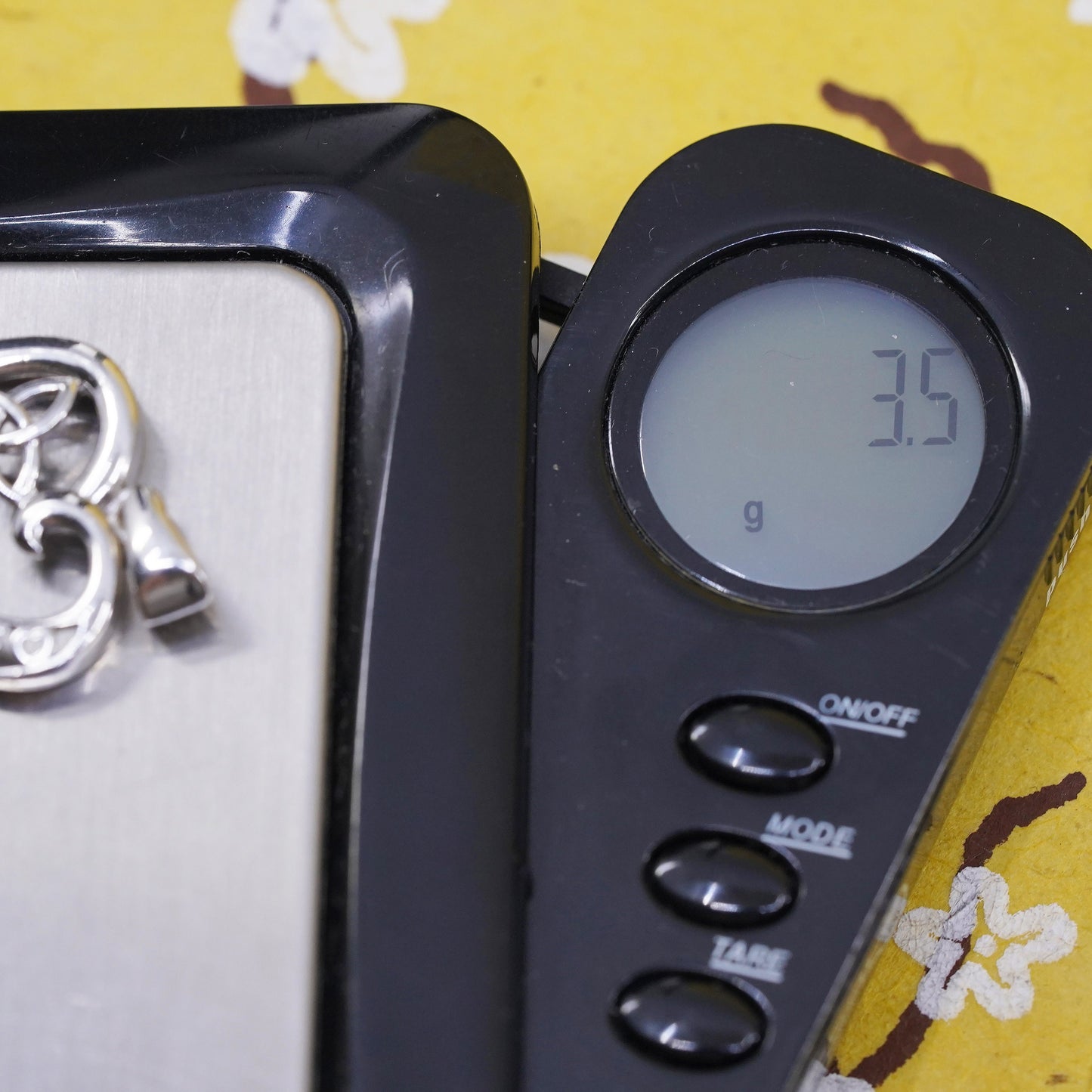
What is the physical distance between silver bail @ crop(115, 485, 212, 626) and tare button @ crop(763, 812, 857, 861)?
148mm

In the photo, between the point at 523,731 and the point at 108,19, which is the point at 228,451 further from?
the point at 108,19

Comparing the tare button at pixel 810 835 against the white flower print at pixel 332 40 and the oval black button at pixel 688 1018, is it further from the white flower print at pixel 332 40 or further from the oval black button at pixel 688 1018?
the white flower print at pixel 332 40

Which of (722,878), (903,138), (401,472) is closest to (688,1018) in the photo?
(722,878)

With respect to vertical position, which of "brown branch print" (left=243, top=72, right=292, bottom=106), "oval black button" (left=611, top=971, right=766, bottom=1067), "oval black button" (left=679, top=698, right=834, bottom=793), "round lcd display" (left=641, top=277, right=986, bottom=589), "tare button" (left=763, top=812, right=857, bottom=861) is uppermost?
"brown branch print" (left=243, top=72, right=292, bottom=106)

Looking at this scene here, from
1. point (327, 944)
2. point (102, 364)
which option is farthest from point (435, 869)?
point (102, 364)

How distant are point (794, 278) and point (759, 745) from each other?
137mm

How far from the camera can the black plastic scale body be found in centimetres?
29

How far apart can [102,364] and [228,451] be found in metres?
0.04

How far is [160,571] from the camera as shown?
285 mm

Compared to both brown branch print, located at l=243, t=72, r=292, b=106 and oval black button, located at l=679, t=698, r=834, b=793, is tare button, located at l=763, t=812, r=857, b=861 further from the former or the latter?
brown branch print, located at l=243, t=72, r=292, b=106

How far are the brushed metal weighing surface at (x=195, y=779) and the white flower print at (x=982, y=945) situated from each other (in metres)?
0.17

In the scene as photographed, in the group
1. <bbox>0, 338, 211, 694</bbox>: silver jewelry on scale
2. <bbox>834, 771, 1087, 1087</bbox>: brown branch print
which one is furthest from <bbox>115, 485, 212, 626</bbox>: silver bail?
<bbox>834, 771, 1087, 1087</bbox>: brown branch print

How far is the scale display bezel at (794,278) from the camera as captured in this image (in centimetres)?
32

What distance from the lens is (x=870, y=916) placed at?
29cm
